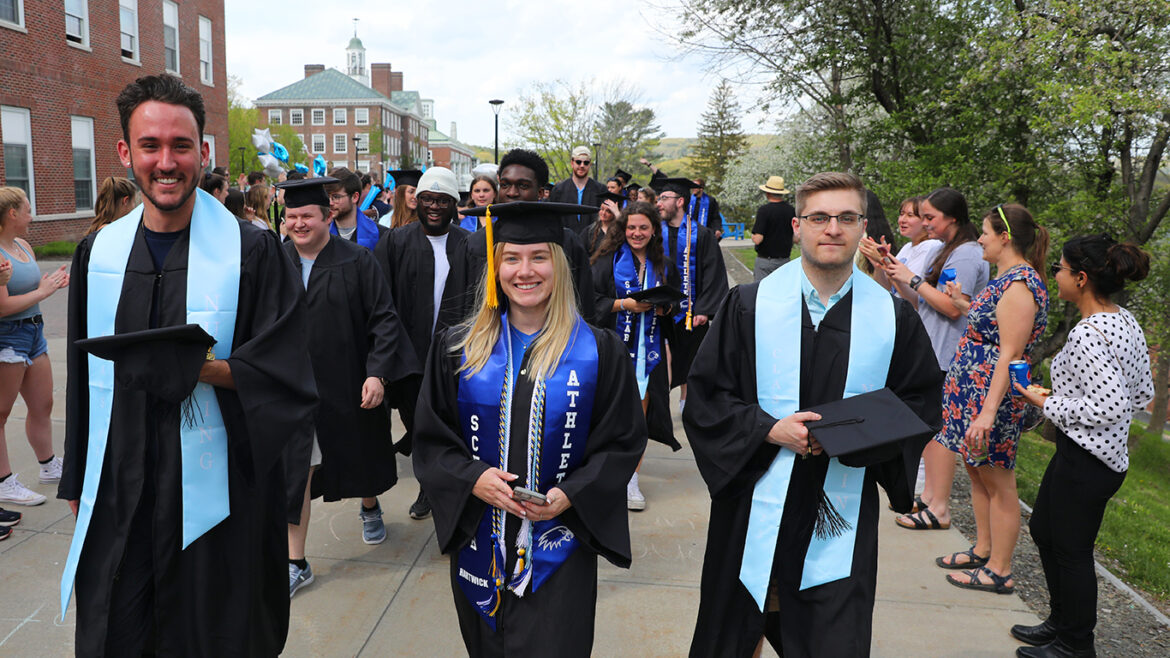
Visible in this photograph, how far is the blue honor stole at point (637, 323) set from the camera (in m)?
5.35

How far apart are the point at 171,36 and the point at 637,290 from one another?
78.0 ft

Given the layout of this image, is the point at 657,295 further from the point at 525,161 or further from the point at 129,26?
the point at 129,26

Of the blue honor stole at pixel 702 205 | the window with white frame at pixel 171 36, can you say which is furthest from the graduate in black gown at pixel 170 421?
the window with white frame at pixel 171 36

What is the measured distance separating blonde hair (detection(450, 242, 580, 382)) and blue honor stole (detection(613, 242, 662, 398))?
9.15 ft

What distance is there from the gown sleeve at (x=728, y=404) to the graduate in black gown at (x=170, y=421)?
1300 millimetres

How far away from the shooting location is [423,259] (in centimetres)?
498

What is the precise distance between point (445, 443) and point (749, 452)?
979 mm

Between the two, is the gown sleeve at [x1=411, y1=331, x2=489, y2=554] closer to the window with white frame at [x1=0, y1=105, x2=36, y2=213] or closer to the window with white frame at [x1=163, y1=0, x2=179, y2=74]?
the window with white frame at [x1=0, y1=105, x2=36, y2=213]

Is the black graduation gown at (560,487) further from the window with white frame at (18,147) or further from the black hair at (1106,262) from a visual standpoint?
the window with white frame at (18,147)

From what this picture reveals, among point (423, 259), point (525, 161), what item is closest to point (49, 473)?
point (423, 259)

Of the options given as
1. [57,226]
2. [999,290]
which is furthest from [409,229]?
[57,226]

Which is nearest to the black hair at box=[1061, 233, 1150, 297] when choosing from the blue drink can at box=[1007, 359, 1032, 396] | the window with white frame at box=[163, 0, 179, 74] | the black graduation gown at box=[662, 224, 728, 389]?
the blue drink can at box=[1007, 359, 1032, 396]

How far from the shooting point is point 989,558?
420 cm

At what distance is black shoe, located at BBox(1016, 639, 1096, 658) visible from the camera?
3.34 metres
